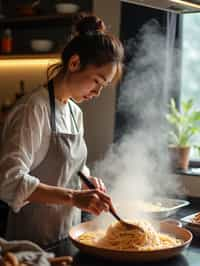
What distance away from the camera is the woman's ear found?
1930 millimetres

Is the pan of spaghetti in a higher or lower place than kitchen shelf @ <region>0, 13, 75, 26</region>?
lower

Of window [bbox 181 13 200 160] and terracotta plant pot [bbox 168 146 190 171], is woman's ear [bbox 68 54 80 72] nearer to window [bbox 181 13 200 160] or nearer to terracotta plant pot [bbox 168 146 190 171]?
terracotta plant pot [bbox 168 146 190 171]

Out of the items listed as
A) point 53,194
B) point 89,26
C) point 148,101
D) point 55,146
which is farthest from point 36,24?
point 53,194

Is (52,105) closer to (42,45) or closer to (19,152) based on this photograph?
(19,152)

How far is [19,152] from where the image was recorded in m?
1.78

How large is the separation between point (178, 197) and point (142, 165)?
0.26 m

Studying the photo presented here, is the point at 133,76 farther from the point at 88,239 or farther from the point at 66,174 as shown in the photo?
the point at 88,239

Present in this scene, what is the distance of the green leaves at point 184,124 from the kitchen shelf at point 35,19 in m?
0.92

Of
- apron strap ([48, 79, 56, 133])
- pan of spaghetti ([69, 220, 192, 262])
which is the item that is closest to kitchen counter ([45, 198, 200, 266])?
pan of spaghetti ([69, 220, 192, 262])

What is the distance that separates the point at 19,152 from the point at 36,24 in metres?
2.28

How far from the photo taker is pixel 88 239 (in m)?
1.83

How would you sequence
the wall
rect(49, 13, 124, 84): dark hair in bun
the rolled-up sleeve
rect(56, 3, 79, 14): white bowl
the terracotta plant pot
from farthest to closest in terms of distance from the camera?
1. rect(56, 3, 79, 14): white bowl
2. the wall
3. the terracotta plant pot
4. rect(49, 13, 124, 84): dark hair in bun
5. the rolled-up sleeve

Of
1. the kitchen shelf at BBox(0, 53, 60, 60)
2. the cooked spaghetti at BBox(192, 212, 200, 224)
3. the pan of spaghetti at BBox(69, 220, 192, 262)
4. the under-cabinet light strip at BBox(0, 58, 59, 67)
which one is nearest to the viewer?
the pan of spaghetti at BBox(69, 220, 192, 262)

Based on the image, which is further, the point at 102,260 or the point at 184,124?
the point at 184,124
